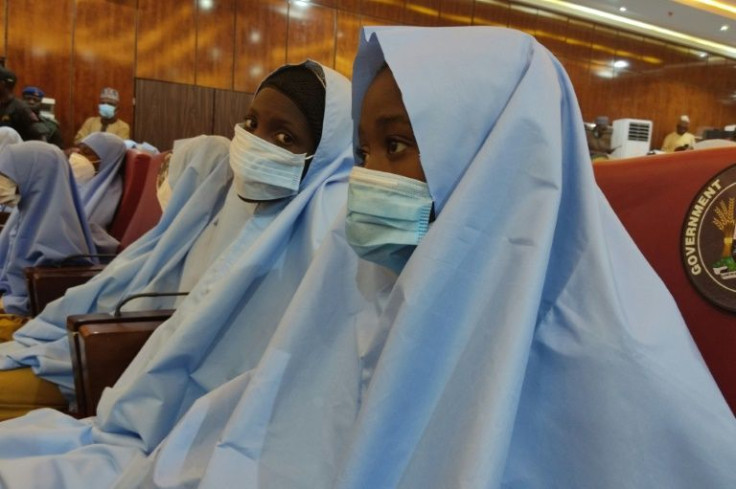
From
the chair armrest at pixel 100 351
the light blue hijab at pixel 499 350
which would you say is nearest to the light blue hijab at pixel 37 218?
the chair armrest at pixel 100 351

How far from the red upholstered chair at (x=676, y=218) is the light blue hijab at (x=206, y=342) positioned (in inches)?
22.8

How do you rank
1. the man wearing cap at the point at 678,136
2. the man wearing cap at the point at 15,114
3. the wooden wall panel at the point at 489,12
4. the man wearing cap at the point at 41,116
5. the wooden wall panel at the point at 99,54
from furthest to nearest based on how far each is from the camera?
the man wearing cap at the point at 678,136, the wooden wall panel at the point at 489,12, the wooden wall panel at the point at 99,54, the man wearing cap at the point at 41,116, the man wearing cap at the point at 15,114

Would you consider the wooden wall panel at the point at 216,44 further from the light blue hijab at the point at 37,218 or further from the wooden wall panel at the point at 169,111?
the light blue hijab at the point at 37,218

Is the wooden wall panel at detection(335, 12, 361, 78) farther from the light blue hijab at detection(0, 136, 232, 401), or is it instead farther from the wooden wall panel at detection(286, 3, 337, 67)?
the light blue hijab at detection(0, 136, 232, 401)

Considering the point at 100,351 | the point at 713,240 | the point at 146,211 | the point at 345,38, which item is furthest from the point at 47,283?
the point at 345,38

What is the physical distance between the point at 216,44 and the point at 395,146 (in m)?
7.70

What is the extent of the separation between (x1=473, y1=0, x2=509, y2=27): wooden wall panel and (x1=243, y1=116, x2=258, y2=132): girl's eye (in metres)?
8.41

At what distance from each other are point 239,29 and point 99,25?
5.52 feet

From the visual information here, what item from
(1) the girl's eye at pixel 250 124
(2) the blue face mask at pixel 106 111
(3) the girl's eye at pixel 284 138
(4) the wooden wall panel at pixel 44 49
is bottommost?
(3) the girl's eye at pixel 284 138

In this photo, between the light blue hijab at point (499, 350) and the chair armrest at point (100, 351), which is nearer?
the light blue hijab at point (499, 350)

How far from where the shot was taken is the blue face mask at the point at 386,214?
891 millimetres

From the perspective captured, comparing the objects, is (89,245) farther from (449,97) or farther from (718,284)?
(718,284)

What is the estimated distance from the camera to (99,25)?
7.36 m

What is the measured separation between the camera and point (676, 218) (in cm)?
102
